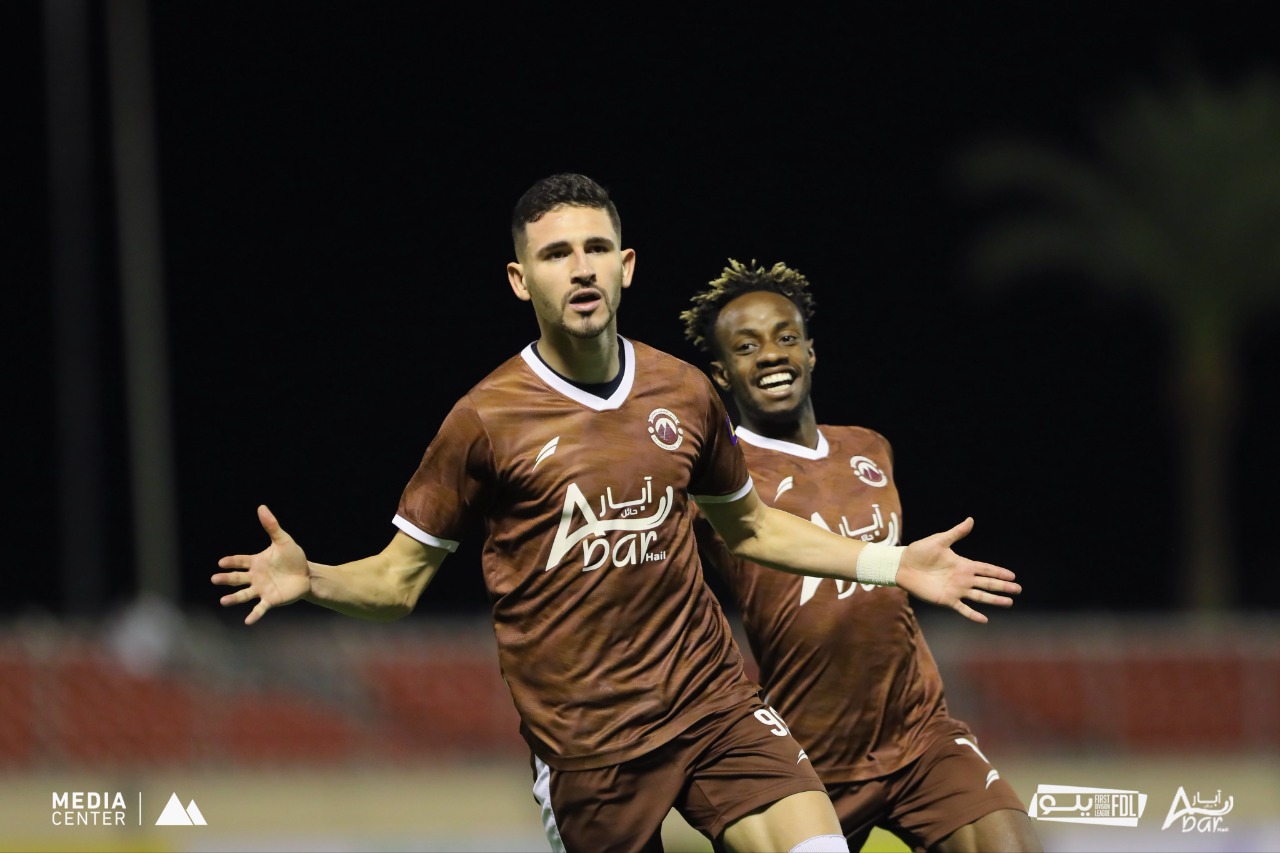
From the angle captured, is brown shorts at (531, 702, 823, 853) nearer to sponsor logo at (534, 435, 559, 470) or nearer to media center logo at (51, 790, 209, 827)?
sponsor logo at (534, 435, 559, 470)

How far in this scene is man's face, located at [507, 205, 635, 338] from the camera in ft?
19.2

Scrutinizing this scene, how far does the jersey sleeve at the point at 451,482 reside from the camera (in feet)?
19.0

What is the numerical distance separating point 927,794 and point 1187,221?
26.6 m

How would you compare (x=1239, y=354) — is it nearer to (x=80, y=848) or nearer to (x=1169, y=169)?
(x=1169, y=169)

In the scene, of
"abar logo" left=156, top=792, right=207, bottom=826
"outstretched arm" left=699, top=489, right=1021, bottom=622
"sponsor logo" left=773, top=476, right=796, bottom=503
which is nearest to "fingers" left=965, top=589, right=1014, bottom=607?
"outstretched arm" left=699, top=489, right=1021, bottom=622

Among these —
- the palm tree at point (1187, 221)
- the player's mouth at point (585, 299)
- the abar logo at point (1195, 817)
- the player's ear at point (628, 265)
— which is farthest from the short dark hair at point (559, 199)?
the palm tree at point (1187, 221)

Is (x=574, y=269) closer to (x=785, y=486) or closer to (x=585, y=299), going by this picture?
(x=585, y=299)

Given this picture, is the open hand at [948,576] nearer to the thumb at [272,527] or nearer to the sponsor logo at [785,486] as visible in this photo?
the sponsor logo at [785,486]

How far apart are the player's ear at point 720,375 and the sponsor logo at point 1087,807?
8.69 feet

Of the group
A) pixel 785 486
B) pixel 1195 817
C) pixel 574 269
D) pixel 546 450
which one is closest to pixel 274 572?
pixel 546 450

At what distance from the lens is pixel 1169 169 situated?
31.2 meters

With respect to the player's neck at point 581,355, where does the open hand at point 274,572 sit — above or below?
below

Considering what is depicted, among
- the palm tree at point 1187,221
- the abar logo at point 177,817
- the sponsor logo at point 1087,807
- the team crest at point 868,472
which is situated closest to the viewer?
the team crest at point 868,472

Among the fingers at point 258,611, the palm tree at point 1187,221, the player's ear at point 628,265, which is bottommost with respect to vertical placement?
the fingers at point 258,611
